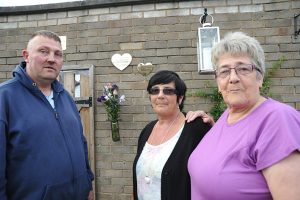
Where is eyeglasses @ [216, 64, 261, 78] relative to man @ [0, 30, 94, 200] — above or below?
above

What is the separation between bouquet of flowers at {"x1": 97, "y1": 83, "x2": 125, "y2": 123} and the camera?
4109 millimetres

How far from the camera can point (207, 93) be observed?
4027mm

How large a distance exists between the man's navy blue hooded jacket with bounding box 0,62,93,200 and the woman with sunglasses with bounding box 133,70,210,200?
517 millimetres

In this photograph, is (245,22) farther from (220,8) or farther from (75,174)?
(75,174)

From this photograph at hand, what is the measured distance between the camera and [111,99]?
4105 millimetres

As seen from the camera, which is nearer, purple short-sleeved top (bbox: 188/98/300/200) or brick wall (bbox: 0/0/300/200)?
purple short-sleeved top (bbox: 188/98/300/200)

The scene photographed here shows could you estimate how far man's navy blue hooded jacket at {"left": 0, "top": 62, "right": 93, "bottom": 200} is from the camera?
74.5 inches

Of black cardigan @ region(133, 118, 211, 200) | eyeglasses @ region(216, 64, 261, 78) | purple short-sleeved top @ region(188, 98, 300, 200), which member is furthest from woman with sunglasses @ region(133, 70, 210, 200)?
eyeglasses @ region(216, 64, 261, 78)

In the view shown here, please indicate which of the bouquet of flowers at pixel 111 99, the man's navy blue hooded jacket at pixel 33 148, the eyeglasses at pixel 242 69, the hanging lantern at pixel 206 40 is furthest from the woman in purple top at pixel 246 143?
the bouquet of flowers at pixel 111 99

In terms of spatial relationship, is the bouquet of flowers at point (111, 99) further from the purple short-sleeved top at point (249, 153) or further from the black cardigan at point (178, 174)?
the purple short-sleeved top at point (249, 153)

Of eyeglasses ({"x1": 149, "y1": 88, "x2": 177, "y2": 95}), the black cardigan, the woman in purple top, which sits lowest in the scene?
the black cardigan

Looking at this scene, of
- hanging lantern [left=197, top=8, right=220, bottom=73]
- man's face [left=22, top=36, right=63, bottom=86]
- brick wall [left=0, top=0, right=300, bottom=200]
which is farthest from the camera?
brick wall [left=0, top=0, right=300, bottom=200]

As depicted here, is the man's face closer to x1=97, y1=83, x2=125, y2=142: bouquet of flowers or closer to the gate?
x1=97, y1=83, x2=125, y2=142: bouquet of flowers

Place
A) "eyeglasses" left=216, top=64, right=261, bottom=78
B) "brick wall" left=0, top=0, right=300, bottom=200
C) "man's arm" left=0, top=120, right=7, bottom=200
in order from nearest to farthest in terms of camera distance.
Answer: "eyeglasses" left=216, top=64, right=261, bottom=78
"man's arm" left=0, top=120, right=7, bottom=200
"brick wall" left=0, top=0, right=300, bottom=200
